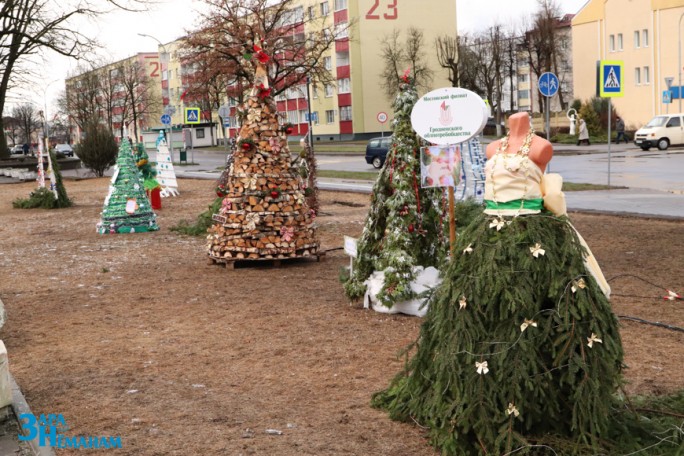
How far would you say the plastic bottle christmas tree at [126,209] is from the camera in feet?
53.8

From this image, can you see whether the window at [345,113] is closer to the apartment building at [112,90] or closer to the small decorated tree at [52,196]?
the apartment building at [112,90]

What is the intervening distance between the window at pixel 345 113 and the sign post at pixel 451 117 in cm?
6868

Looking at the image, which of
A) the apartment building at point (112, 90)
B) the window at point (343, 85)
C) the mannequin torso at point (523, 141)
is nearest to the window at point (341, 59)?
the window at point (343, 85)

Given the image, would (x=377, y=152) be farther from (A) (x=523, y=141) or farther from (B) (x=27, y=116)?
(B) (x=27, y=116)

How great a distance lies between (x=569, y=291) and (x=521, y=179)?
2.38ft

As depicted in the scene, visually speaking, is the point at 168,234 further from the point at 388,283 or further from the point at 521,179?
the point at 521,179

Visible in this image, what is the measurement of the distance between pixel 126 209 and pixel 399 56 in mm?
57586

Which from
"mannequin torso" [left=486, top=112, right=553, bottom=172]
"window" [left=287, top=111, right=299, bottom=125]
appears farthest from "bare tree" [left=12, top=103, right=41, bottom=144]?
"mannequin torso" [left=486, top=112, right=553, bottom=172]

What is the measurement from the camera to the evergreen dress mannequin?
13.9 feet

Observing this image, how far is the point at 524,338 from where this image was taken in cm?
428

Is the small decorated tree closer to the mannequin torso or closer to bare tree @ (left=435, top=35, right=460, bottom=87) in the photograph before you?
the mannequin torso

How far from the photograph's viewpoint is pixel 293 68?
153 ft

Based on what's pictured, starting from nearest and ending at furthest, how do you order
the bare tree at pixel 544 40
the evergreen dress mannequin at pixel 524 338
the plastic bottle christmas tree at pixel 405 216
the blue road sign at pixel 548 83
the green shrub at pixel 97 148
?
the evergreen dress mannequin at pixel 524 338, the plastic bottle christmas tree at pixel 405 216, the blue road sign at pixel 548 83, the green shrub at pixel 97 148, the bare tree at pixel 544 40

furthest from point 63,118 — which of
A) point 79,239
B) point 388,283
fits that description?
point 388,283
